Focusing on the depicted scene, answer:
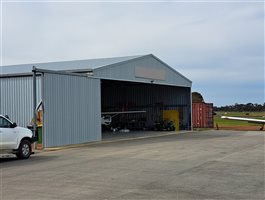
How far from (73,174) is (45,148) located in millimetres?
10131

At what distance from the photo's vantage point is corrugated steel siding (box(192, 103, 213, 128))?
146ft

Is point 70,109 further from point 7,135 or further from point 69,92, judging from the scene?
point 7,135

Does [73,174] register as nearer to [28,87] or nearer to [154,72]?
[28,87]

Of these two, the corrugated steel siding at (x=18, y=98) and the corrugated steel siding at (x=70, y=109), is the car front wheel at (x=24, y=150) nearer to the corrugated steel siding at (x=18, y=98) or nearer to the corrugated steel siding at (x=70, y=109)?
the corrugated steel siding at (x=70, y=109)

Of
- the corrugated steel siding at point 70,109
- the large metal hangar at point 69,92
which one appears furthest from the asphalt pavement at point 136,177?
the large metal hangar at point 69,92

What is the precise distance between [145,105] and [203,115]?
237 inches

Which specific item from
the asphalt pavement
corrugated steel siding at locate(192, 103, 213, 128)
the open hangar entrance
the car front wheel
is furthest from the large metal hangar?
corrugated steel siding at locate(192, 103, 213, 128)

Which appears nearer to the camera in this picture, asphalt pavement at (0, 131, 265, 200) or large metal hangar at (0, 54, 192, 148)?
asphalt pavement at (0, 131, 265, 200)

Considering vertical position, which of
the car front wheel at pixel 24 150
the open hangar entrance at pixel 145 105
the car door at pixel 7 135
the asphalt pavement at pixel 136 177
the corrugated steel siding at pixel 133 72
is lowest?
the asphalt pavement at pixel 136 177

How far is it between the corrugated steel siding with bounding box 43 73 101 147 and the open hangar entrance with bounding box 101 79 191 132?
14.5 meters

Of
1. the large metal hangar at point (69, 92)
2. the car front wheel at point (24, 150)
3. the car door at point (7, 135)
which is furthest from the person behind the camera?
the large metal hangar at point (69, 92)

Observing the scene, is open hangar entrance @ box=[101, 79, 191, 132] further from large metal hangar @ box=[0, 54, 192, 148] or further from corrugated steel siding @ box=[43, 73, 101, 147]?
corrugated steel siding @ box=[43, 73, 101, 147]

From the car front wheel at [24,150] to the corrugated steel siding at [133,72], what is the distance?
973 cm

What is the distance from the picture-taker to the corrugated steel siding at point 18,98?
24906 mm
